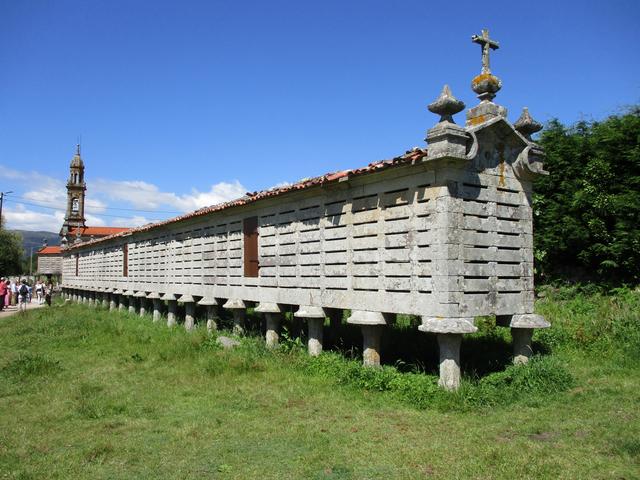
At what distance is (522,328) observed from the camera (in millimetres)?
8266

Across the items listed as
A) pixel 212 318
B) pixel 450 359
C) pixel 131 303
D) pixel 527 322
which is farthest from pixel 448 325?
pixel 131 303

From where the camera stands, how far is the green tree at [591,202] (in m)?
11.7

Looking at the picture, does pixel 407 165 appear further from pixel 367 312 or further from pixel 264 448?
pixel 264 448

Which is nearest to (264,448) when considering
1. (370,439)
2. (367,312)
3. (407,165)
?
(370,439)

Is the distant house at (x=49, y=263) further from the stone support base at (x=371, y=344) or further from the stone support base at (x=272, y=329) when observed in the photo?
the stone support base at (x=371, y=344)

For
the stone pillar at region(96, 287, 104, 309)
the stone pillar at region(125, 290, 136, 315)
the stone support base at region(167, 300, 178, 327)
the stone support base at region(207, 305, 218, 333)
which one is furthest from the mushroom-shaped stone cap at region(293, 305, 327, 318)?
the stone pillar at region(96, 287, 104, 309)

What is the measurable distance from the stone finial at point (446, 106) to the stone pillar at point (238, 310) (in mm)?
6568

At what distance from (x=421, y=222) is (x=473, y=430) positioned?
2854mm

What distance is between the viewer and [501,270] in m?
8.02

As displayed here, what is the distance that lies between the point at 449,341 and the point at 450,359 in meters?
0.24

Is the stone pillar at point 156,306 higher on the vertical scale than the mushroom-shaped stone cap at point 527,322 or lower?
lower

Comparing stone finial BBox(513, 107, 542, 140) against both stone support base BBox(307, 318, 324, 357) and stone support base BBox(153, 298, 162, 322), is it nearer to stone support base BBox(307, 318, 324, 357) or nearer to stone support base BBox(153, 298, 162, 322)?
stone support base BBox(307, 318, 324, 357)

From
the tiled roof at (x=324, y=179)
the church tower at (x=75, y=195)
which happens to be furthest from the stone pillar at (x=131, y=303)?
the church tower at (x=75, y=195)

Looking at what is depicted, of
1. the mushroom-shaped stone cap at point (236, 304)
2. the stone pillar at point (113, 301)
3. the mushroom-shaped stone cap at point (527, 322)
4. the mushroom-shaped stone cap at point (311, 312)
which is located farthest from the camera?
the stone pillar at point (113, 301)
